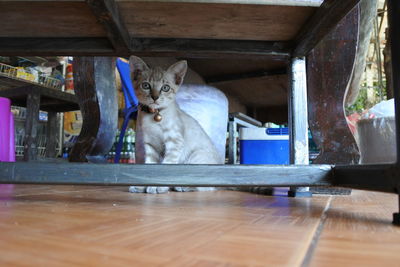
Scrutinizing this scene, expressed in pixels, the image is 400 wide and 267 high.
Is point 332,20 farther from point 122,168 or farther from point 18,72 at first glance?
point 18,72

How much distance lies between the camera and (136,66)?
172 cm

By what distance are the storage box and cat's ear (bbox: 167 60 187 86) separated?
641 mm

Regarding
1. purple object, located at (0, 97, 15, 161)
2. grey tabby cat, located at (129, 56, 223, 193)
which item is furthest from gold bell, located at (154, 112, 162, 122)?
purple object, located at (0, 97, 15, 161)

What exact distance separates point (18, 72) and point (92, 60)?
2.69 meters

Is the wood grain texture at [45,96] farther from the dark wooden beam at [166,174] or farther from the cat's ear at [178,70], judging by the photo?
the dark wooden beam at [166,174]

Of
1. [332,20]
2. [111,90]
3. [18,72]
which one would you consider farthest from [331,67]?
[18,72]

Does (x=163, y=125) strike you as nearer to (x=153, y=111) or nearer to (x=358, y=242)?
(x=153, y=111)

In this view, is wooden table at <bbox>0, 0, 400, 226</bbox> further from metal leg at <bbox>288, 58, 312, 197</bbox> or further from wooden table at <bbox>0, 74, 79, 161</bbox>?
wooden table at <bbox>0, 74, 79, 161</bbox>

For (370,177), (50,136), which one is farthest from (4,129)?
(370,177)

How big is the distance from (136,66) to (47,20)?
0.83 meters

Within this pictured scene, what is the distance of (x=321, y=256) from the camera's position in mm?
357

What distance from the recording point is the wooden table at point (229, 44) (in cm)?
77

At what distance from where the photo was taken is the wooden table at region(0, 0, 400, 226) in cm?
77

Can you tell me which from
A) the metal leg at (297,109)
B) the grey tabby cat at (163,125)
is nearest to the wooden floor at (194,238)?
the metal leg at (297,109)
